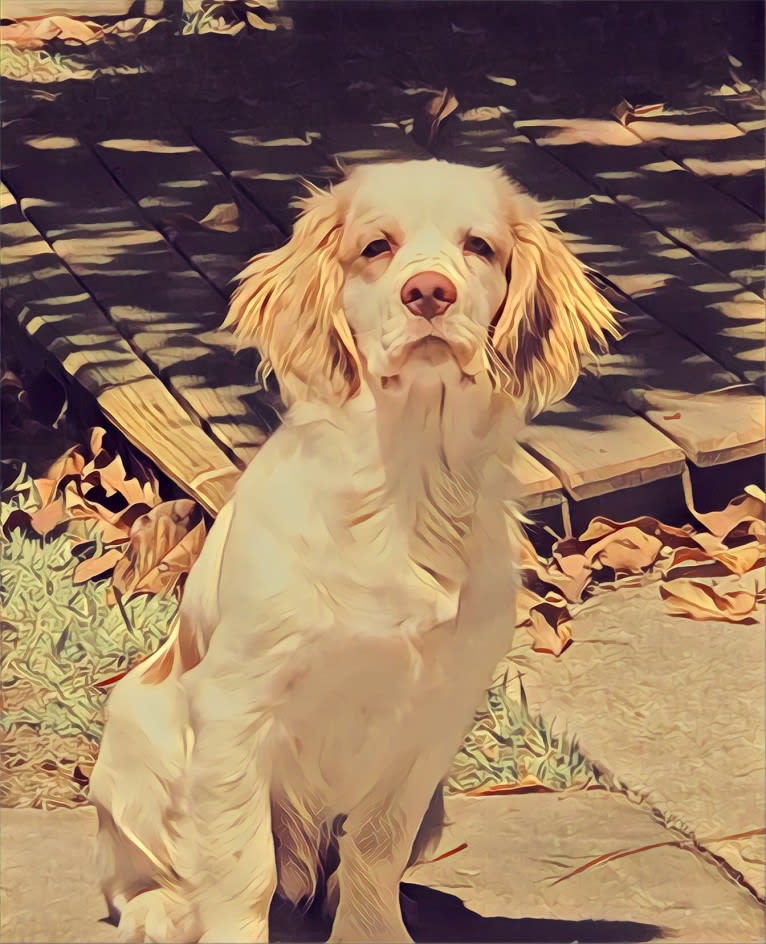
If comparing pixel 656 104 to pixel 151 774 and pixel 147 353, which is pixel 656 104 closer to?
pixel 147 353

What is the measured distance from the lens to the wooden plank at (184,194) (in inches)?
113

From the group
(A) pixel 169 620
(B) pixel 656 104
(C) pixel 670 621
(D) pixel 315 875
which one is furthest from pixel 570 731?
(B) pixel 656 104

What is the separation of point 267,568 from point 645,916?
3.00 feet

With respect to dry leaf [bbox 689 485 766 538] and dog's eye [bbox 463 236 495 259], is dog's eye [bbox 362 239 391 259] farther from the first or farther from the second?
dry leaf [bbox 689 485 766 538]

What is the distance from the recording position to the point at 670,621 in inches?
115

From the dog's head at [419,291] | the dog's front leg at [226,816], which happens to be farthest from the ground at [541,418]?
the dog's front leg at [226,816]

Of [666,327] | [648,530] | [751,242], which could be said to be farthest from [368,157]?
[648,530]

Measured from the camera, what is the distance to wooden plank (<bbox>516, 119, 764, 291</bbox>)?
9.55 ft

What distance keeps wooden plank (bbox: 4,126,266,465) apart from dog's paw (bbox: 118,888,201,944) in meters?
0.76

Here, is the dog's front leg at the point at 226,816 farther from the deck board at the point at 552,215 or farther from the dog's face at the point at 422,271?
the dog's face at the point at 422,271

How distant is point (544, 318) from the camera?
105 inches

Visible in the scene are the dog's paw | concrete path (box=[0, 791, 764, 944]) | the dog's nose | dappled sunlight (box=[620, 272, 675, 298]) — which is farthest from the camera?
dappled sunlight (box=[620, 272, 675, 298])

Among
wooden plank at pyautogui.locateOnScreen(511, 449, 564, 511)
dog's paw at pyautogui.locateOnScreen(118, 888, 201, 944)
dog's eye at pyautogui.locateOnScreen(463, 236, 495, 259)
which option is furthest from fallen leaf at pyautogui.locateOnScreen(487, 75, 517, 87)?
dog's paw at pyautogui.locateOnScreen(118, 888, 201, 944)

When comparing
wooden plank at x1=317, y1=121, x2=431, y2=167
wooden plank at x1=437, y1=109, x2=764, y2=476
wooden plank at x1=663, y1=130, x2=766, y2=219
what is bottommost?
wooden plank at x1=437, y1=109, x2=764, y2=476
